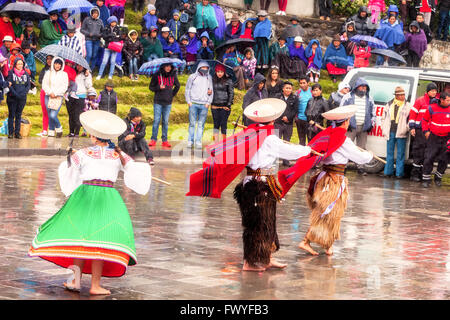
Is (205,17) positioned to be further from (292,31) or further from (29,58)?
(29,58)

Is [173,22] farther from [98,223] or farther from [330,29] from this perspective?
[98,223]

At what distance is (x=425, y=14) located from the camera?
104ft

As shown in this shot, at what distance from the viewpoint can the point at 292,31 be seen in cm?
2952

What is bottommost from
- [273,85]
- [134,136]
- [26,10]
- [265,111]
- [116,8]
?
[134,136]

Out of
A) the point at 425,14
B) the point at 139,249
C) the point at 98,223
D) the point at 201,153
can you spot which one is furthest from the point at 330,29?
the point at 98,223

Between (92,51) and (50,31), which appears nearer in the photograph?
(50,31)

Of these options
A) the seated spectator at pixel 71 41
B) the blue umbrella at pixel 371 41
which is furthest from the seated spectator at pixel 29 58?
the blue umbrella at pixel 371 41

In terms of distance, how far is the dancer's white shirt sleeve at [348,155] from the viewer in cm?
1027

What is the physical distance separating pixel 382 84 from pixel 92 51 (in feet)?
28.7

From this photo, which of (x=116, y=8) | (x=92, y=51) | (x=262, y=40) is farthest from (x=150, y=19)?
(x=262, y=40)

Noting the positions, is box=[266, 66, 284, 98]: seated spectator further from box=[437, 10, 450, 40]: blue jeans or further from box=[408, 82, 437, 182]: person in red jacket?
box=[437, 10, 450, 40]: blue jeans

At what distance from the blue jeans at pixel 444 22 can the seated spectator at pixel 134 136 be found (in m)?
16.7
